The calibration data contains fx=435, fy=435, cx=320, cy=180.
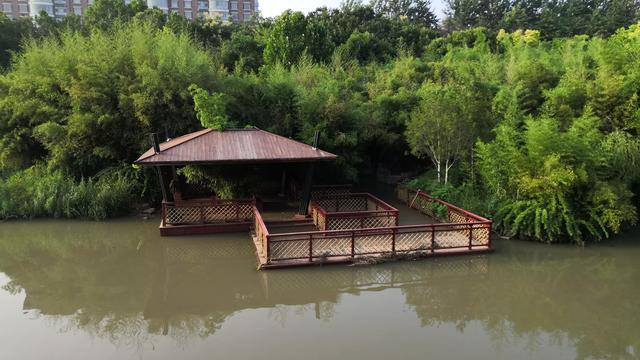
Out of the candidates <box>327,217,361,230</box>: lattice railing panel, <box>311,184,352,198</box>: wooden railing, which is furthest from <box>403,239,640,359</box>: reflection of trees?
<box>311,184,352,198</box>: wooden railing

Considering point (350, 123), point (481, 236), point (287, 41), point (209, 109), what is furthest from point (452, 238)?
point (287, 41)

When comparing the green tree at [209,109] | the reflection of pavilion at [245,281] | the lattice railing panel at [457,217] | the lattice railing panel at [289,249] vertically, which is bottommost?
the reflection of pavilion at [245,281]

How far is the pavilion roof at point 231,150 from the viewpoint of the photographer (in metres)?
9.58

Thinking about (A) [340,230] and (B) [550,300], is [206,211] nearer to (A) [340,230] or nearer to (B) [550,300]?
(A) [340,230]

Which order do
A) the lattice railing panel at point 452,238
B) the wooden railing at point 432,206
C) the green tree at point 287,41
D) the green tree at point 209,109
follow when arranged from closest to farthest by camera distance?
the lattice railing panel at point 452,238 → the wooden railing at point 432,206 → the green tree at point 209,109 → the green tree at point 287,41

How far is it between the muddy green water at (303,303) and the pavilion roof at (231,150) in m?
1.89

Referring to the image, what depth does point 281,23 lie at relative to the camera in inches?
821

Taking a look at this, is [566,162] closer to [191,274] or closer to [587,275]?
[587,275]

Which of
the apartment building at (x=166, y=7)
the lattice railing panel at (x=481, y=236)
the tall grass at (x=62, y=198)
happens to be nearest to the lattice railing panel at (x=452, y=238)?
the lattice railing panel at (x=481, y=236)

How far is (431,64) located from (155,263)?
48.1ft

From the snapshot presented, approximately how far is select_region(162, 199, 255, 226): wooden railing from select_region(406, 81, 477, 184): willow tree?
5328mm

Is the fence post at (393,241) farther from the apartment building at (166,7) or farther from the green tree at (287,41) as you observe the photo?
the apartment building at (166,7)

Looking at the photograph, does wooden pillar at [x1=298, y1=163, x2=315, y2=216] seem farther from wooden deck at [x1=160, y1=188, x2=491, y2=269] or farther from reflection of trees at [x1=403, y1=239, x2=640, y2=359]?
reflection of trees at [x1=403, y1=239, x2=640, y2=359]

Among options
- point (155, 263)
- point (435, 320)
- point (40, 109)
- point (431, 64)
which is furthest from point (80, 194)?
point (431, 64)
